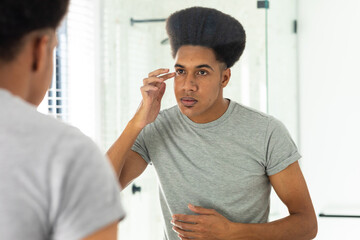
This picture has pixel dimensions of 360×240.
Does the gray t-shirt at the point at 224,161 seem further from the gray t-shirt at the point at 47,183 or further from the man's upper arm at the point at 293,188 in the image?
the gray t-shirt at the point at 47,183

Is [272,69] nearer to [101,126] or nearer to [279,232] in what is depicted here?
[101,126]

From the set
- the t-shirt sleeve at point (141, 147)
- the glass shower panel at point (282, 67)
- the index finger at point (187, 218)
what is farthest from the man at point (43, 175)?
the glass shower panel at point (282, 67)

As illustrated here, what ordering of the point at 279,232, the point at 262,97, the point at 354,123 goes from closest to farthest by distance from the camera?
the point at 279,232 → the point at 262,97 → the point at 354,123

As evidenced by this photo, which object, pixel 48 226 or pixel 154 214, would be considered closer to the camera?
pixel 48 226

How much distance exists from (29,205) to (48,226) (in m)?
0.03

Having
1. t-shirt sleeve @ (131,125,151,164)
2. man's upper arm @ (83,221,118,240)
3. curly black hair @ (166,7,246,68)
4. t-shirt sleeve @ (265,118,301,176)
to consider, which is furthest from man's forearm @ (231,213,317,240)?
man's upper arm @ (83,221,118,240)

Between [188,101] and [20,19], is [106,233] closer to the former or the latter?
[20,19]

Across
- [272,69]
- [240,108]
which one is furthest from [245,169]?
[272,69]

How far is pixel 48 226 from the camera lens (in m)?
0.47

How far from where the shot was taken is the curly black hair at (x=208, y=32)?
1.18 metres

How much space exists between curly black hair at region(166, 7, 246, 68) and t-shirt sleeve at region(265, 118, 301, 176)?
0.72 ft

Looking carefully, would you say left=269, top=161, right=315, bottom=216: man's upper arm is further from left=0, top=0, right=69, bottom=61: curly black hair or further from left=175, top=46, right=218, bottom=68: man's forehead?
left=0, top=0, right=69, bottom=61: curly black hair

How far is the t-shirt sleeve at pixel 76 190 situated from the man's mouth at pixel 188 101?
67cm

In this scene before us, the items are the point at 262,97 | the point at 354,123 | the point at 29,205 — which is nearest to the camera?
the point at 29,205
